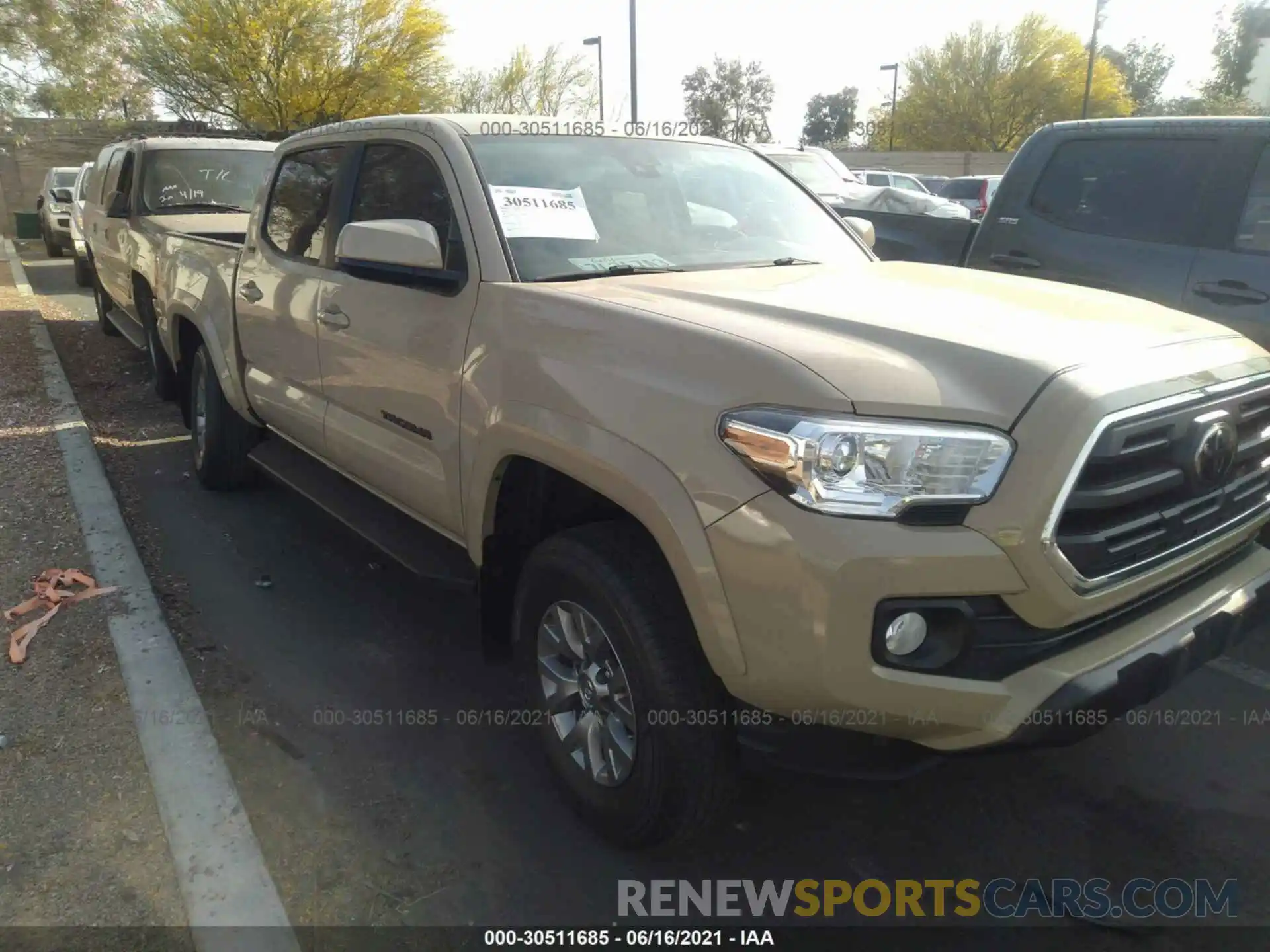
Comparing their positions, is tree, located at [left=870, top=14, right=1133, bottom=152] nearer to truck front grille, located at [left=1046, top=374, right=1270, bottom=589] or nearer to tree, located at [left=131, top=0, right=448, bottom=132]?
tree, located at [left=131, top=0, right=448, bottom=132]

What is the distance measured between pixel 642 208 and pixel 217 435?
3.22m

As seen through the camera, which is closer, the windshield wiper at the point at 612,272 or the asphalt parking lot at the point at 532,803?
the asphalt parking lot at the point at 532,803

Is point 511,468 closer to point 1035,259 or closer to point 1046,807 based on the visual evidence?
point 1046,807

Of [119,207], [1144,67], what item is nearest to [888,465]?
[119,207]

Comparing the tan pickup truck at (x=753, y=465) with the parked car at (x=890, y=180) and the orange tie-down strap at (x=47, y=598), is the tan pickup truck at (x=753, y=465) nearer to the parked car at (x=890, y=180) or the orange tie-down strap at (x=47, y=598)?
the orange tie-down strap at (x=47, y=598)

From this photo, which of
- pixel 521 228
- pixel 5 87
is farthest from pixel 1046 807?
pixel 5 87

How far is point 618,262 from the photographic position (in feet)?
10.5

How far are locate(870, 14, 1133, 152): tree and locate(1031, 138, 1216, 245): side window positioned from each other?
46909mm

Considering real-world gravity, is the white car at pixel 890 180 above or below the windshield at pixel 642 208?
below

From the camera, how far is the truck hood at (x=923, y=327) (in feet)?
6.99

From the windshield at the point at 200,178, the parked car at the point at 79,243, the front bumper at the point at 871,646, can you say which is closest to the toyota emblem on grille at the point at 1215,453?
the front bumper at the point at 871,646

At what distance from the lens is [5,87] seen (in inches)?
693

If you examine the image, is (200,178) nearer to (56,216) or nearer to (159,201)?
(159,201)

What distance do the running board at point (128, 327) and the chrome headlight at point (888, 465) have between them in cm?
708
